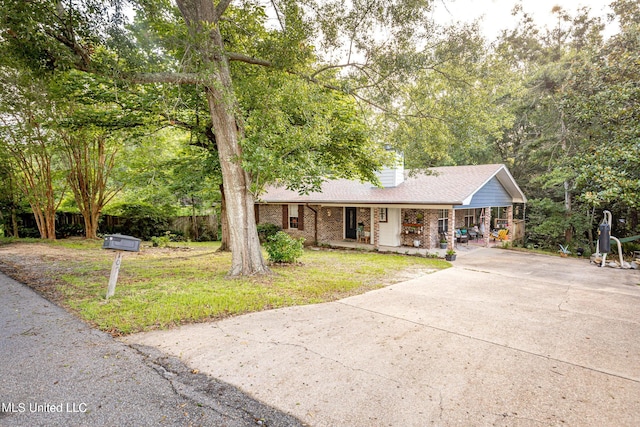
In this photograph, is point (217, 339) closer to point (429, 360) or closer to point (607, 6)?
point (429, 360)

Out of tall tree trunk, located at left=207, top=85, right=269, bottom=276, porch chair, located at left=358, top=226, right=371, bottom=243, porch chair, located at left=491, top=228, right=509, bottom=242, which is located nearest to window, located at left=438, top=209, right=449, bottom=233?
porch chair, located at left=358, top=226, right=371, bottom=243

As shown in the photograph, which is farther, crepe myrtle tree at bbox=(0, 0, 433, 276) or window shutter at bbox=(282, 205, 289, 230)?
window shutter at bbox=(282, 205, 289, 230)

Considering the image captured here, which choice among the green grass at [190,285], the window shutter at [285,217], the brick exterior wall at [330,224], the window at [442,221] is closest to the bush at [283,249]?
the green grass at [190,285]

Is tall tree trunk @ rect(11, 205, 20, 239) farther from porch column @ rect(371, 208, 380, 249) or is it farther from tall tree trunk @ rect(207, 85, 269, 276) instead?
porch column @ rect(371, 208, 380, 249)

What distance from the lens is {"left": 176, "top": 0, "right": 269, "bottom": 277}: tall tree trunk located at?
22.4 ft

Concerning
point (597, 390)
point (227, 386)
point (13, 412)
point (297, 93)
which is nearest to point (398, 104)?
point (297, 93)

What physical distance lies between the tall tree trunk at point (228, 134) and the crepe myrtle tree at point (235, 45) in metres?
0.02

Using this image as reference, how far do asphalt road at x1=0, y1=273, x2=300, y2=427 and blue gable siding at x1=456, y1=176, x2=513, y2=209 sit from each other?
11453mm

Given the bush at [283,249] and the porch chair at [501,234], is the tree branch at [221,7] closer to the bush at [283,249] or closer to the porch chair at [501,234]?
the bush at [283,249]

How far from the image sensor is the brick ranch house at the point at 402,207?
1241cm

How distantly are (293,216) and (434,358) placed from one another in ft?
44.8

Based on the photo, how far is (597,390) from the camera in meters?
3.12

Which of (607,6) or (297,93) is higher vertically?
(607,6)

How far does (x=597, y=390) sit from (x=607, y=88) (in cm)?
1116
